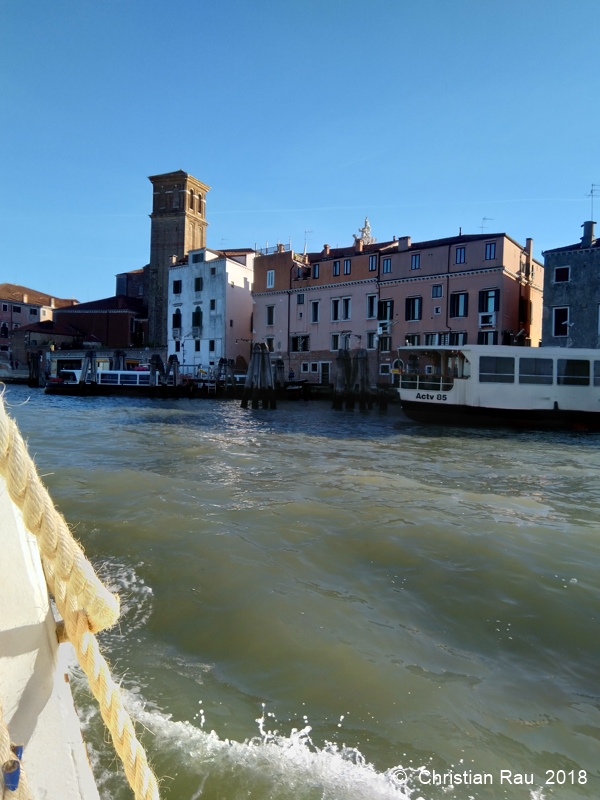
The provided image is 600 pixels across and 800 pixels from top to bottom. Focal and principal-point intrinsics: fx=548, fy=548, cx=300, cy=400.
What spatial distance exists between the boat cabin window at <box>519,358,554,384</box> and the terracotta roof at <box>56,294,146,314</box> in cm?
4684

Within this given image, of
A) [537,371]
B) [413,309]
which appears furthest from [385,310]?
[537,371]

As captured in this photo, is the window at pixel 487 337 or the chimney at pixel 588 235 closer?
the chimney at pixel 588 235

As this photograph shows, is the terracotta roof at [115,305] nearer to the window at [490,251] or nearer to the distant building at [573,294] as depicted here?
the window at [490,251]

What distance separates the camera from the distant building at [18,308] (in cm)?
6588

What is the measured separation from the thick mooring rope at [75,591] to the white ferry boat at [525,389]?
2010 centimetres

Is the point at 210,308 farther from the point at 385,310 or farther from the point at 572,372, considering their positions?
the point at 572,372

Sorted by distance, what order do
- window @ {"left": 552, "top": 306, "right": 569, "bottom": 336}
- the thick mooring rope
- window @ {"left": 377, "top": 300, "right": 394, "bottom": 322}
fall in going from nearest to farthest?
the thick mooring rope, window @ {"left": 552, "top": 306, "right": 569, "bottom": 336}, window @ {"left": 377, "top": 300, "right": 394, "bottom": 322}

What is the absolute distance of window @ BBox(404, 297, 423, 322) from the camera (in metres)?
36.1

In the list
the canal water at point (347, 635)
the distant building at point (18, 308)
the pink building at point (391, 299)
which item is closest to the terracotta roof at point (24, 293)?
the distant building at point (18, 308)

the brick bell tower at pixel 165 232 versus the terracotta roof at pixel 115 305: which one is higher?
the brick bell tower at pixel 165 232

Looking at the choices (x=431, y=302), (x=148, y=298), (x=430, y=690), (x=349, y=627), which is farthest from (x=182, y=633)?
(x=148, y=298)

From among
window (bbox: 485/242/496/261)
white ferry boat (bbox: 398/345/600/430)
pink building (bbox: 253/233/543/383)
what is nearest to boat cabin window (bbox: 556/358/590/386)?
white ferry boat (bbox: 398/345/600/430)

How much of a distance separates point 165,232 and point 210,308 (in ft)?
45.1

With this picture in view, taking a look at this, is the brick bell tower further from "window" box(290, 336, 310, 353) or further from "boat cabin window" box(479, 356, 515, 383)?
"boat cabin window" box(479, 356, 515, 383)
